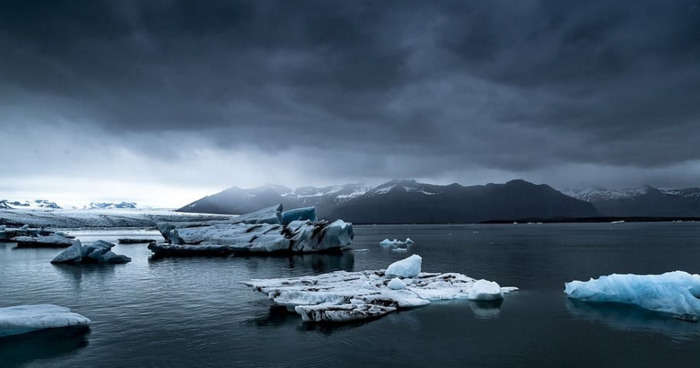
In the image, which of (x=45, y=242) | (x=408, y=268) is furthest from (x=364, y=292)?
(x=45, y=242)

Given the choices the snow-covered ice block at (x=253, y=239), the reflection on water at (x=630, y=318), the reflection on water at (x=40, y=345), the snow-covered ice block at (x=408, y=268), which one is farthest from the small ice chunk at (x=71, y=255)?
the reflection on water at (x=630, y=318)

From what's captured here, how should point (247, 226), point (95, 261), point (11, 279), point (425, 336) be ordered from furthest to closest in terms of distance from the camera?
point (247, 226) < point (95, 261) < point (11, 279) < point (425, 336)

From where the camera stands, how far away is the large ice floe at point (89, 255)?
3676cm

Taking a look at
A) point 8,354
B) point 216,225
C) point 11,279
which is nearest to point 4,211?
point 216,225

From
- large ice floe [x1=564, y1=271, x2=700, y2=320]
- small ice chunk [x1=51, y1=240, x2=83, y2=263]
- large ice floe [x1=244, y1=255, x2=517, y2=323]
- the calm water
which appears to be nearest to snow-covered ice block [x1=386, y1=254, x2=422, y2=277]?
large ice floe [x1=244, y1=255, x2=517, y2=323]

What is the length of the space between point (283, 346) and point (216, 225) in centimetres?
3871

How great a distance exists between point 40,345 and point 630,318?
20.3m

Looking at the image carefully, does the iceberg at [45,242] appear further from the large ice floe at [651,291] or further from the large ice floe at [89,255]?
the large ice floe at [651,291]

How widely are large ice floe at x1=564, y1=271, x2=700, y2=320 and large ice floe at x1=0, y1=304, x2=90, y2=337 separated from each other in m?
20.4

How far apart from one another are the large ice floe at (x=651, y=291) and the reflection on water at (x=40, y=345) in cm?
1969

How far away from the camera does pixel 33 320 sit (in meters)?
13.9

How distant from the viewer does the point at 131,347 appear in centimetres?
1241

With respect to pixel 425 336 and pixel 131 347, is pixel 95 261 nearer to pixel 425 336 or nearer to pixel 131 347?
pixel 131 347

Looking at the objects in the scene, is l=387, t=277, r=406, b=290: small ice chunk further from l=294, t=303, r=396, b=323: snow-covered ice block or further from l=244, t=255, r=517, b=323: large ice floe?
l=294, t=303, r=396, b=323: snow-covered ice block
